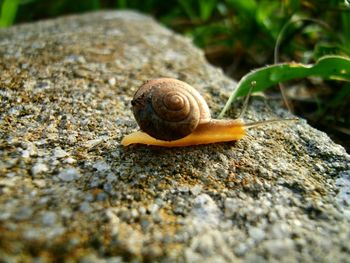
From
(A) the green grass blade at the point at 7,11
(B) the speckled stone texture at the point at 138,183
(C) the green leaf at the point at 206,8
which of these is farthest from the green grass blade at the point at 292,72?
(A) the green grass blade at the point at 7,11

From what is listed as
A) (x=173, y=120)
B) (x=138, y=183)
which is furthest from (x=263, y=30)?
(x=138, y=183)

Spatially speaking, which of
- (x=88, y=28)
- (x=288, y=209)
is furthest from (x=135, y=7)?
(x=288, y=209)

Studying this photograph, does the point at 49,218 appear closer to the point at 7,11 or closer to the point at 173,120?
the point at 173,120

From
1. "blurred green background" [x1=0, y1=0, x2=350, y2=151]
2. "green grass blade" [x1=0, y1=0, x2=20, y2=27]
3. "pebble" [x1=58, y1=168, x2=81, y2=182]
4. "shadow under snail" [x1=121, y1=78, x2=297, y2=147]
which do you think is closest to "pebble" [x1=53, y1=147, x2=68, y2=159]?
"pebble" [x1=58, y1=168, x2=81, y2=182]

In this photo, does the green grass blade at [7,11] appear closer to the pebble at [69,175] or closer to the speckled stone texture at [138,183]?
the speckled stone texture at [138,183]

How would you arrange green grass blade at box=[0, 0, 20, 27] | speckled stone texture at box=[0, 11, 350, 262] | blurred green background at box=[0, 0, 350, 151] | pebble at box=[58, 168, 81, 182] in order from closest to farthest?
speckled stone texture at box=[0, 11, 350, 262]
pebble at box=[58, 168, 81, 182]
blurred green background at box=[0, 0, 350, 151]
green grass blade at box=[0, 0, 20, 27]

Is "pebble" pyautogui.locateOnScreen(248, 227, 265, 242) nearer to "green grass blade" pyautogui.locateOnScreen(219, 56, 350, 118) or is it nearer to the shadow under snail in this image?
the shadow under snail

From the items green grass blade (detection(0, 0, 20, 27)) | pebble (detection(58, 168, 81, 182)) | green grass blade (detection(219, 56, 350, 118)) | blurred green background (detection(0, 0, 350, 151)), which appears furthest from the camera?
green grass blade (detection(0, 0, 20, 27))
